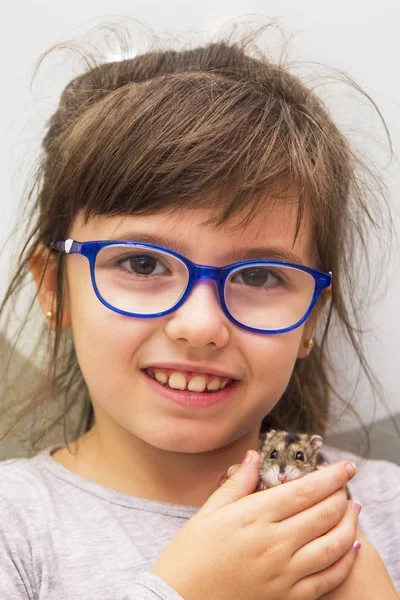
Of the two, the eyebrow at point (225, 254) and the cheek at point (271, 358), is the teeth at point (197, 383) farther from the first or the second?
the eyebrow at point (225, 254)

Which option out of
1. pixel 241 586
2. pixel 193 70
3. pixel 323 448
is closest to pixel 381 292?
pixel 323 448

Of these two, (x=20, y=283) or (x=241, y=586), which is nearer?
(x=241, y=586)

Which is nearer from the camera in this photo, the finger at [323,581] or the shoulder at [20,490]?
the finger at [323,581]

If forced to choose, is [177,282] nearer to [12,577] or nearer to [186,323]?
[186,323]

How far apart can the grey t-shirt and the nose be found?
1.32 feet

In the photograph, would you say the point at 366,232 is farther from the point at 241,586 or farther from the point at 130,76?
the point at 241,586

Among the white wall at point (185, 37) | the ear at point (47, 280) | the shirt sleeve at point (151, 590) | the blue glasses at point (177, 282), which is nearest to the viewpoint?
the shirt sleeve at point (151, 590)

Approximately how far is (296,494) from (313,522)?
6 centimetres

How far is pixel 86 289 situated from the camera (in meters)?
1.36

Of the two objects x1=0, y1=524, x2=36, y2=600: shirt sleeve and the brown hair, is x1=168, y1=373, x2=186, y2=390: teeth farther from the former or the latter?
x1=0, y1=524, x2=36, y2=600: shirt sleeve

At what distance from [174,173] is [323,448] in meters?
0.81

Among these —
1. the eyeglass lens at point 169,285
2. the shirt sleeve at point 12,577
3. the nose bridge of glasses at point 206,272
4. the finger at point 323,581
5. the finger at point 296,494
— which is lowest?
the shirt sleeve at point 12,577

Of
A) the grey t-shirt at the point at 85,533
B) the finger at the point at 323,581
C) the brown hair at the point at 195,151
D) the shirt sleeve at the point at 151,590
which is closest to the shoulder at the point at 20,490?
the grey t-shirt at the point at 85,533

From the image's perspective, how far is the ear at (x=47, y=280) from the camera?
4.90ft
